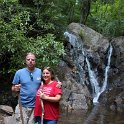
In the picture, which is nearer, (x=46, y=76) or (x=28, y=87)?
(x=46, y=76)

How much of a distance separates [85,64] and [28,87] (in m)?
16.2

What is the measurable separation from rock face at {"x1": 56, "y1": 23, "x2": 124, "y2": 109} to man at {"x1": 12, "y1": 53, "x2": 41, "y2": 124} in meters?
12.0

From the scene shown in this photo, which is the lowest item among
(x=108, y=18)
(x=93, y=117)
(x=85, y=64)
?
(x=93, y=117)

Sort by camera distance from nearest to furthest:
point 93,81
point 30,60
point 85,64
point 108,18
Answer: point 30,60 < point 93,81 < point 85,64 < point 108,18

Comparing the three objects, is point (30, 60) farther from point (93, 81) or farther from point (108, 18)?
point (108, 18)

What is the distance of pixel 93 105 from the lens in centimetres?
1894

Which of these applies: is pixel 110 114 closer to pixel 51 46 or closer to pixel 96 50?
pixel 51 46

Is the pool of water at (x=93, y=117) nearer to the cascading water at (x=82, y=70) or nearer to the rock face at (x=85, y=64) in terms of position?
the rock face at (x=85, y=64)

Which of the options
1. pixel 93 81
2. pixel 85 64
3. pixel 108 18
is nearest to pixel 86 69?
pixel 85 64

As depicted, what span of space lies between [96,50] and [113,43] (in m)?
1.94

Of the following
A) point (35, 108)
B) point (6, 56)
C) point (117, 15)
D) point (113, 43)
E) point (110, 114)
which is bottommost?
point (110, 114)

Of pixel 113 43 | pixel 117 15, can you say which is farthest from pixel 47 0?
pixel 117 15

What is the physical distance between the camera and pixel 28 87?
607 centimetres

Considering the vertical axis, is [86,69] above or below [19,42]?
below
